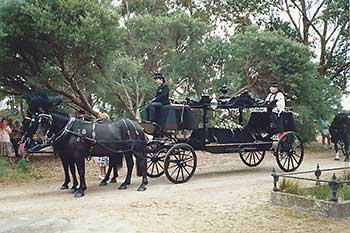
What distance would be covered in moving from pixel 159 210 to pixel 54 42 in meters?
7.31

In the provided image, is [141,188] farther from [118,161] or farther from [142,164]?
[118,161]

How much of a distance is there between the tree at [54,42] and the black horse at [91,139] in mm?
3597

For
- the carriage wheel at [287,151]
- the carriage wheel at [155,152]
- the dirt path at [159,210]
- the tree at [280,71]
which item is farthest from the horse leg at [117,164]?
the tree at [280,71]

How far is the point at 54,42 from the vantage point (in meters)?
14.3

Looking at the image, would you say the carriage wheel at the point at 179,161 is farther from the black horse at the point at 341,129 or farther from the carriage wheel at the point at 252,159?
the black horse at the point at 341,129

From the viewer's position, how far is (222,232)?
279 inches

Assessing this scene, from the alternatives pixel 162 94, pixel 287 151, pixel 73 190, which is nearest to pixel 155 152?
pixel 162 94

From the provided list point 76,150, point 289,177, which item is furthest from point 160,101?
point 289,177

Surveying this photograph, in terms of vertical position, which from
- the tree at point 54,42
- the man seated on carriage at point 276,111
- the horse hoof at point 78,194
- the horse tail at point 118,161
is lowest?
the horse hoof at point 78,194

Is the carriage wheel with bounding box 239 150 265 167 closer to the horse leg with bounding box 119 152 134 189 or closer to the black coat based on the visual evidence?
the black coat

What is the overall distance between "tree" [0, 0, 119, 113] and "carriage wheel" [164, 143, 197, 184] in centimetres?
426

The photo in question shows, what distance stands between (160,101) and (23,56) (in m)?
4.91

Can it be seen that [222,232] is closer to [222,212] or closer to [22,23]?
[222,212]

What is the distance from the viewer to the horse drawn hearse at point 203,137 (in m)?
11.9
